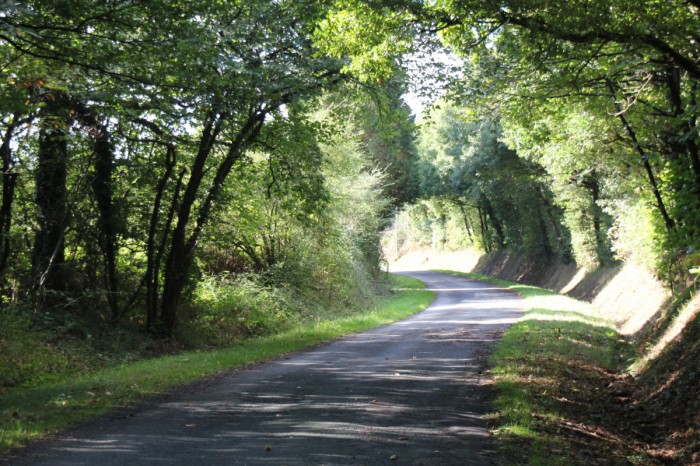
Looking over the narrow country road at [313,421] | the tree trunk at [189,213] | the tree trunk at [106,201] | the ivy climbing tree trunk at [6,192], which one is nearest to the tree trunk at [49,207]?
the ivy climbing tree trunk at [6,192]

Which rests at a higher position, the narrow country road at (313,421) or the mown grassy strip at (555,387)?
the narrow country road at (313,421)

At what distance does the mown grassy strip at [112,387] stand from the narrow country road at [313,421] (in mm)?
453

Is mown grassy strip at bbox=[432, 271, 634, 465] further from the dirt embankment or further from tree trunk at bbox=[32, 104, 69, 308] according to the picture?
tree trunk at bbox=[32, 104, 69, 308]

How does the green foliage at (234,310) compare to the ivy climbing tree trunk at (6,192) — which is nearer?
the ivy climbing tree trunk at (6,192)

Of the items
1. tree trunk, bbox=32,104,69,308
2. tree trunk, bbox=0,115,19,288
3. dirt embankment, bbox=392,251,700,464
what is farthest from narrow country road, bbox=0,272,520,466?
tree trunk, bbox=0,115,19,288

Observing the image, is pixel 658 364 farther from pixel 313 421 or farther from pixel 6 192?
pixel 6 192

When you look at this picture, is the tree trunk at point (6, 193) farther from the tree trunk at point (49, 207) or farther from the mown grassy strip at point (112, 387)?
the mown grassy strip at point (112, 387)

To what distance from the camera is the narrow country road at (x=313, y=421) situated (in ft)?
20.1

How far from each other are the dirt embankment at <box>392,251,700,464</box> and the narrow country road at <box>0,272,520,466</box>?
245cm

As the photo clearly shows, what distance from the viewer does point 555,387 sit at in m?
10.1

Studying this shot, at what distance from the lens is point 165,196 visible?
16.0 meters

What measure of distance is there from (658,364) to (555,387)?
2.64 m

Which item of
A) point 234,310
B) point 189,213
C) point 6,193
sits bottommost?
point 234,310

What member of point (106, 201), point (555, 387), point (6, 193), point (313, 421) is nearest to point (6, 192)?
point (6, 193)
